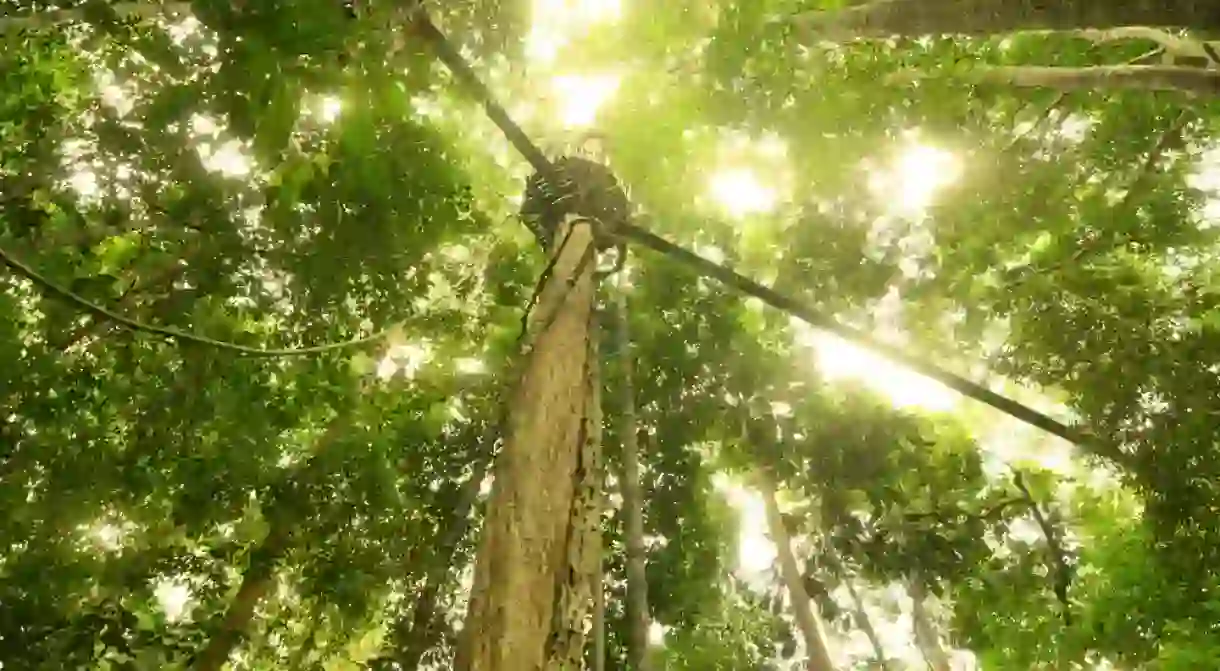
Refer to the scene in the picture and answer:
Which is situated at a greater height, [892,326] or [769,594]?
[892,326]

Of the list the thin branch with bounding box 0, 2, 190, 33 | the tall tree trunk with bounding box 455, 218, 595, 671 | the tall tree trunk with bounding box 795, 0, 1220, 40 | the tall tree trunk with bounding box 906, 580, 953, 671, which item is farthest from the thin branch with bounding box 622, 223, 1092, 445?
the tall tree trunk with bounding box 906, 580, 953, 671

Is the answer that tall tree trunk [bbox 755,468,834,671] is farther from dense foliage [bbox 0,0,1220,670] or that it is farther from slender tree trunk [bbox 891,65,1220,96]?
slender tree trunk [bbox 891,65,1220,96]

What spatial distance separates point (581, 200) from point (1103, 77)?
8.40ft

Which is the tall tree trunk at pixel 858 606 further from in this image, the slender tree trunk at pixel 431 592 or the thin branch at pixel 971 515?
the slender tree trunk at pixel 431 592

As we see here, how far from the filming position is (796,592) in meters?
5.89

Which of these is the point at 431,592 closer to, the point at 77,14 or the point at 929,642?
the point at 77,14

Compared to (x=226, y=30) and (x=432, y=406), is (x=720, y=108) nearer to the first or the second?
(x=226, y=30)

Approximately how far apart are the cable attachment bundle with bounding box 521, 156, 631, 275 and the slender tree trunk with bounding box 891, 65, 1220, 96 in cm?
159

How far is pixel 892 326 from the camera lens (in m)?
5.75

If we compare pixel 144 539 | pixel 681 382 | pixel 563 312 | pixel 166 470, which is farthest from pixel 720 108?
pixel 144 539

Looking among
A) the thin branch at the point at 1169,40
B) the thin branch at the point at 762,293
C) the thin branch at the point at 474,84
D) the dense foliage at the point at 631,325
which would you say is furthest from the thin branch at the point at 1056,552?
the thin branch at the point at 474,84

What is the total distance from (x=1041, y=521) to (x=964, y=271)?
5.13 ft

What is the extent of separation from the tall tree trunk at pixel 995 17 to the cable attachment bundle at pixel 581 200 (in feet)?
3.93

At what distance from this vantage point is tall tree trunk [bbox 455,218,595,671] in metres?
2.22
